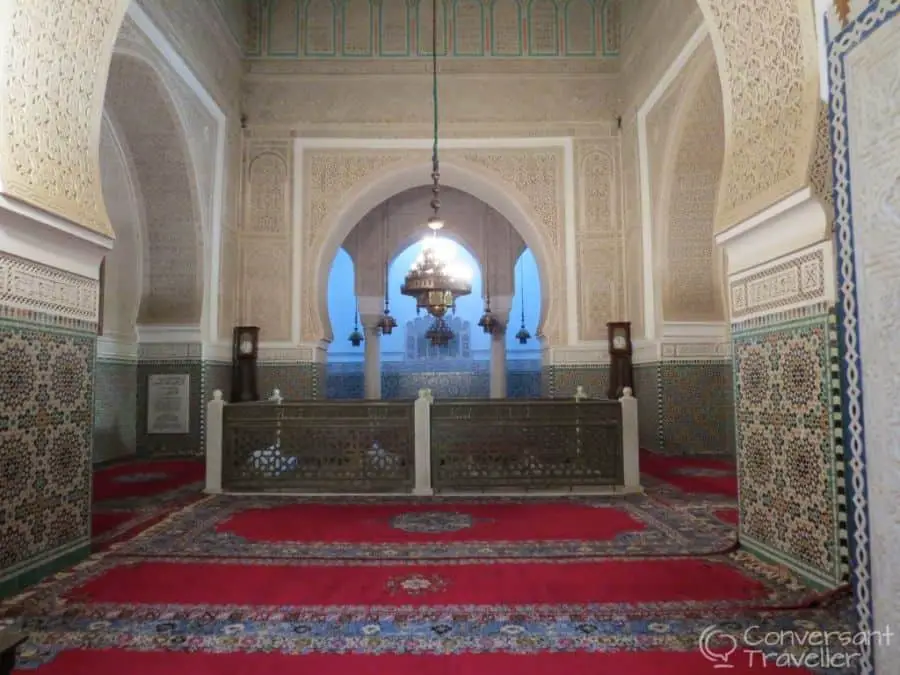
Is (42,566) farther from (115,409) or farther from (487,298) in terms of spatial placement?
(487,298)

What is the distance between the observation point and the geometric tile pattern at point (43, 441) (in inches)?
69.1

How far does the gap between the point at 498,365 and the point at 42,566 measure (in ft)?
21.3

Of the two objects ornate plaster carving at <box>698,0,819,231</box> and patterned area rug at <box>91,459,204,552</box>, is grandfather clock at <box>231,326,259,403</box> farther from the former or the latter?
ornate plaster carving at <box>698,0,819,231</box>

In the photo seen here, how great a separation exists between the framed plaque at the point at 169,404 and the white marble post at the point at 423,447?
2.39 metres

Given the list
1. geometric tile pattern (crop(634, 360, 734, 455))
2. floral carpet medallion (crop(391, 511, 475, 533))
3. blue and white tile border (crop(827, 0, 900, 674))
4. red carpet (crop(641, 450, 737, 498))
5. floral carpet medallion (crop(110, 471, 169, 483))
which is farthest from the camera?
geometric tile pattern (crop(634, 360, 734, 455))

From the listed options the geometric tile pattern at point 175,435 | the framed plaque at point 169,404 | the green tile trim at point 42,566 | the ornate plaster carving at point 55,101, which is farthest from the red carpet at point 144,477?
the ornate plaster carving at point 55,101

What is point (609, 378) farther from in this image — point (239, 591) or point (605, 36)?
point (239, 591)

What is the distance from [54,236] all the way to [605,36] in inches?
196

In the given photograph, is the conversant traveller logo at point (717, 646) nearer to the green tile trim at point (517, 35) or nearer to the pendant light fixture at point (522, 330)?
the green tile trim at point (517, 35)

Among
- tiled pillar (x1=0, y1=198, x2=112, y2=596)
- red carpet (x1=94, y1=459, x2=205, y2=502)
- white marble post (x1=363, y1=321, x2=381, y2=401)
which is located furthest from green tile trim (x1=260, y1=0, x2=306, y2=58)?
tiled pillar (x1=0, y1=198, x2=112, y2=596)

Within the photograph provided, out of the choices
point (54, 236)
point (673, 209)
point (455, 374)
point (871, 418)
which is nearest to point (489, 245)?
point (455, 374)

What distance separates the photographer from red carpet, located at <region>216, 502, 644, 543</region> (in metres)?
2.34

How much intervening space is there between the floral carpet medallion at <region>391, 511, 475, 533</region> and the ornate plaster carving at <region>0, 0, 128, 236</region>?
1562 mm

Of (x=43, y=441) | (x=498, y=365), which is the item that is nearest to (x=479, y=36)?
(x=498, y=365)
